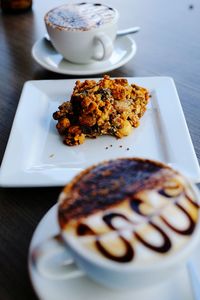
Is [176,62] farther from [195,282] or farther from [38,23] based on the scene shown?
[195,282]

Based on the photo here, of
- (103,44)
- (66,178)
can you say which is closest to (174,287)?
(66,178)

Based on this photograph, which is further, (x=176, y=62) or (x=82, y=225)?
(x=176, y=62)

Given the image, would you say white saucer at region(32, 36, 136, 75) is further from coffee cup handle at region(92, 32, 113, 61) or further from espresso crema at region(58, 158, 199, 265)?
espresso crema at region(58, 158, 199, 265)

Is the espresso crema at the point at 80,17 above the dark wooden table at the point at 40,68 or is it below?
above

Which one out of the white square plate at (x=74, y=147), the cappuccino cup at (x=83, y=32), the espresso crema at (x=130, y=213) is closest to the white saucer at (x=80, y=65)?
the cappuccino cup at (x=83, y=32)

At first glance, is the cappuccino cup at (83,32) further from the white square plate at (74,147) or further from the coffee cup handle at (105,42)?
the white square plate at (74,147)

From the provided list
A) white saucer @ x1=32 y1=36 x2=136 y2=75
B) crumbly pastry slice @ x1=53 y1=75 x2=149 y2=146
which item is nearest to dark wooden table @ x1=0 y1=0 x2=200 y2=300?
white saucer @ x1=32 y1=36 x2=136 y2=75
